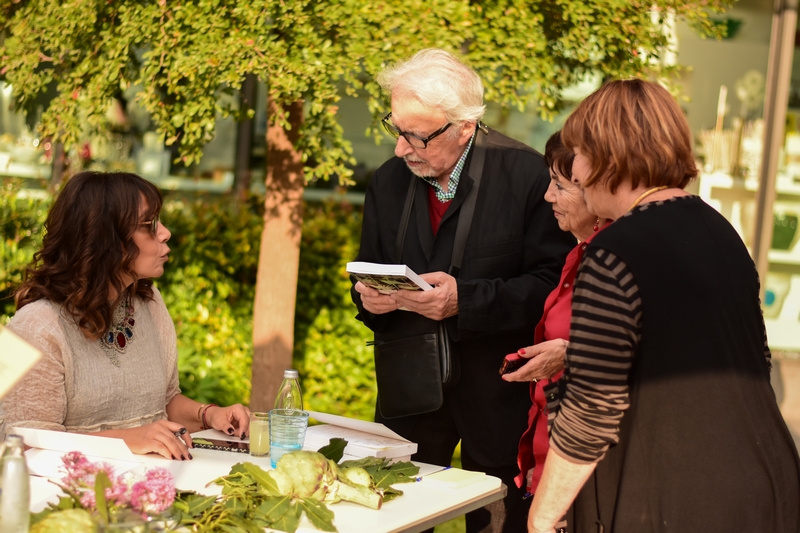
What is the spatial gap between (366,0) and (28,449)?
2.35 metres

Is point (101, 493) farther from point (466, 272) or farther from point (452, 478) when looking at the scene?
point (466, 272)

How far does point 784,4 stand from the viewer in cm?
636

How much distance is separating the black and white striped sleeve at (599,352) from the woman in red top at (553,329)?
0.37 meters

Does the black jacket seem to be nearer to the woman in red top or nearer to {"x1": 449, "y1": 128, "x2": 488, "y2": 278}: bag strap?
{"x1": 449, "y1": 128, "x2": 488, "y2": 278}: bag strap

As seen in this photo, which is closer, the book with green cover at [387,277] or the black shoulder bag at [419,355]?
the book with green cover at [387,277]

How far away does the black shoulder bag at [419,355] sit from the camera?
2781 mm

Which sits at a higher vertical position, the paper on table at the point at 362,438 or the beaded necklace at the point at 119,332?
the beaded necklace at the point at 119,332

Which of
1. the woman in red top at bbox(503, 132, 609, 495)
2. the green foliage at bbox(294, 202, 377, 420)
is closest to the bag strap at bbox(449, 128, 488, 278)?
the woman in red top at bbox(503, 132, 609, 495)

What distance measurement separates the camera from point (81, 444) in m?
2.16

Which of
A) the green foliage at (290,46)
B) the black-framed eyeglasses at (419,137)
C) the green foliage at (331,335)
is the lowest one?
the green foliage at (331,335)

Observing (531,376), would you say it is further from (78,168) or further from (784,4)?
(784,4)

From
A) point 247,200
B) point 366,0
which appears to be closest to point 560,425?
point 366,0

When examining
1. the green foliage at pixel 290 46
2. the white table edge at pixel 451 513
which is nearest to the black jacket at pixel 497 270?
the white table edge at pixel 451 513

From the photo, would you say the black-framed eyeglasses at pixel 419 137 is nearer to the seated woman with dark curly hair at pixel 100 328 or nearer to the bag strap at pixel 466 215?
the bag strap at pixel 466 215
